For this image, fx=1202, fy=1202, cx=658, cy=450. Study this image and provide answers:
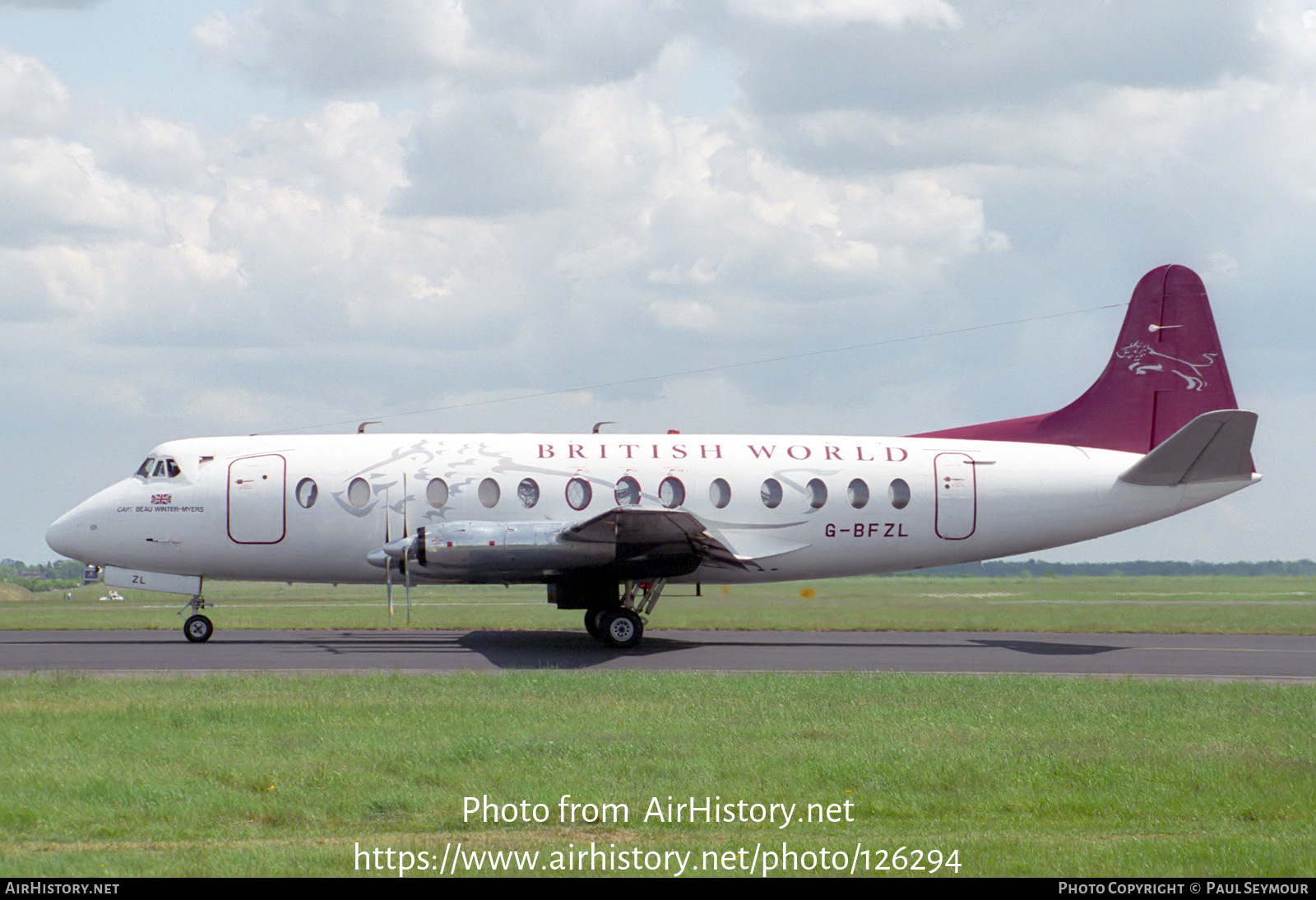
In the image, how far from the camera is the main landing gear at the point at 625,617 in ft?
74.0

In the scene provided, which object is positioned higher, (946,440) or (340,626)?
(946,440)

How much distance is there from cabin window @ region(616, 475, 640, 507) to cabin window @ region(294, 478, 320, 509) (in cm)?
588

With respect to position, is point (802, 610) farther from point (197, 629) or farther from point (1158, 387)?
point (197, 629)

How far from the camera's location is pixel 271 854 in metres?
8.21

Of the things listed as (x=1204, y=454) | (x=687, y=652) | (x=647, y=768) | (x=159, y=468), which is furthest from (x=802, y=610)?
(x=647, y=768)

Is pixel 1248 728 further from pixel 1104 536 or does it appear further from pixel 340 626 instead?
pixel 340 626

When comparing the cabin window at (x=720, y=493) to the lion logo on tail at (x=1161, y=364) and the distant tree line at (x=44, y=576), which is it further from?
the distant tree line at (x=44, y=576)

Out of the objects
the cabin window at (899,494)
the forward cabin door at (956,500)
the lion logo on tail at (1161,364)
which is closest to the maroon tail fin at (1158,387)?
the lion logo on tail at (1161,364)

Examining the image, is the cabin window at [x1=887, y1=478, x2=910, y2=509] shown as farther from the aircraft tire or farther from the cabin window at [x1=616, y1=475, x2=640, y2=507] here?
the aircraft tire

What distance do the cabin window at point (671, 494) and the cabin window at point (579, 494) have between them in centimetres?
137

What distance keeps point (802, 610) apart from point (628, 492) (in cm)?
898

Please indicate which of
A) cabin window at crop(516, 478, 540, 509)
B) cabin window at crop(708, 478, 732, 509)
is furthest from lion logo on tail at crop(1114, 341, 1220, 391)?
cabin window at crop(516, 478, 540, 509)

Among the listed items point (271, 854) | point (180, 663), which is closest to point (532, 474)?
point (180, 663)

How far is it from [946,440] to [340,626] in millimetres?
14612
